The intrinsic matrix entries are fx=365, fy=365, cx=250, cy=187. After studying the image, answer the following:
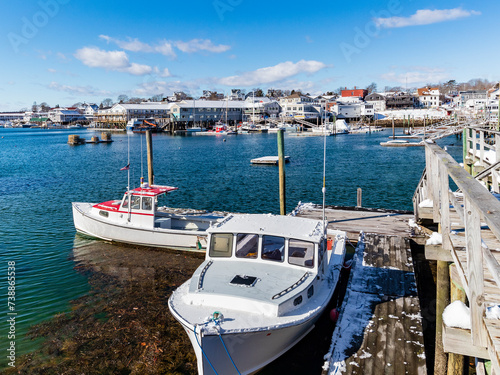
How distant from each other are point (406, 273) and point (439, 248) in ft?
14.7

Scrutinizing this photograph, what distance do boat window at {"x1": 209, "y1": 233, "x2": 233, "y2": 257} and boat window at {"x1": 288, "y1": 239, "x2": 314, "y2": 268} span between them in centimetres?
158

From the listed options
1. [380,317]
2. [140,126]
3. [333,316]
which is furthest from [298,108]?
[380,317]

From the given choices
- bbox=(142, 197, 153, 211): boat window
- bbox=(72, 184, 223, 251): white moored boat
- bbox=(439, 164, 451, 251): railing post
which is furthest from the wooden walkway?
bbox=(142, 197, 153, 211): boat window

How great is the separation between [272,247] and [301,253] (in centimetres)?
76

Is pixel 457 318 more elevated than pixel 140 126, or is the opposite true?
pixel 140 126

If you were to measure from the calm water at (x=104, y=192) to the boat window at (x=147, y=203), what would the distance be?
13.1 feet

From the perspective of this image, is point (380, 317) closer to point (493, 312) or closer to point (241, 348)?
point (241, 348)

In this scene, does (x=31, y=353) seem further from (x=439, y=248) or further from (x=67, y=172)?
(x=67, y=172)

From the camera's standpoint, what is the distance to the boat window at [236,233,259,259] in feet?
31.3

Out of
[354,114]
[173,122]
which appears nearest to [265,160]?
[173,122]

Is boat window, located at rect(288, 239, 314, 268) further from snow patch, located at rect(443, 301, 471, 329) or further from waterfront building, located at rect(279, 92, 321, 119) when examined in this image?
waterfront building, located at rect(279, 92, 321, 119)

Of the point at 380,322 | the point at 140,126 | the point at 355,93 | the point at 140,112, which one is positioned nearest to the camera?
the point at 380,322

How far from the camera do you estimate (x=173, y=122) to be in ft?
409

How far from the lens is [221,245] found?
9.73m
